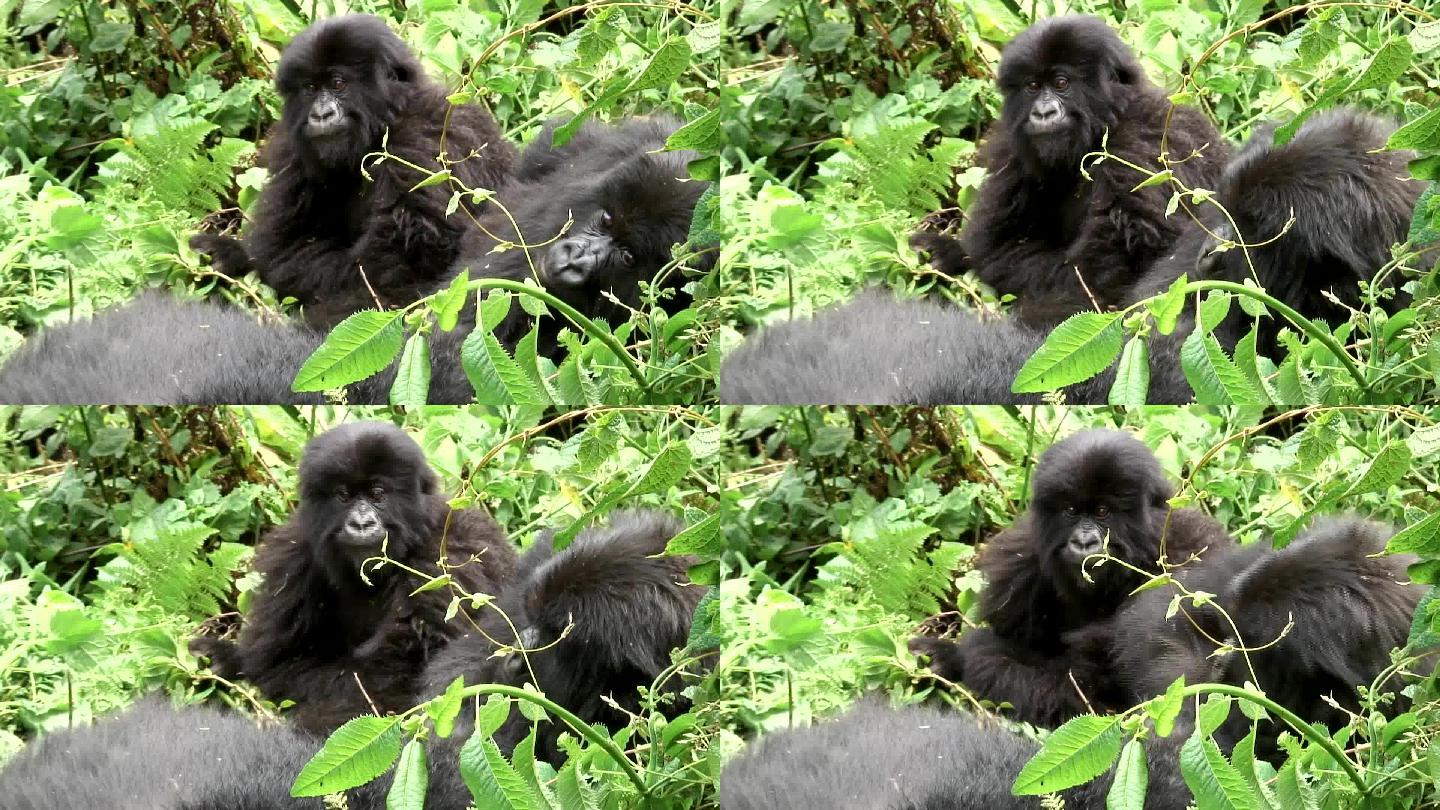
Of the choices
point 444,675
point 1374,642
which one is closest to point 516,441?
point 444,675

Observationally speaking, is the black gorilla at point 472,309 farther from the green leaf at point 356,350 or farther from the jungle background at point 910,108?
the green leaf at point 356,350

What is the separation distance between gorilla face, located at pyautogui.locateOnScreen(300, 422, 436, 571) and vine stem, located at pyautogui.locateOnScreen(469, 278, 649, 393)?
585 millimetres

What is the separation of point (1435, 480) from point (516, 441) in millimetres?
2349

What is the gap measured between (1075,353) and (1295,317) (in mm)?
678

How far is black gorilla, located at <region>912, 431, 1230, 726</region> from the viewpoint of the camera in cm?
400

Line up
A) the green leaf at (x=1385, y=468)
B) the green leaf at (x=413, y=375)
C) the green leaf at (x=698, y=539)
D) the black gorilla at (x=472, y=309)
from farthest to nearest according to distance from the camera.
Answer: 1. the black gorilla at (x=472, y=309)
2. the green leaf at (x=698, y=539)
3. the green leaf at (x=1385, y=468)
4. the green leaf at (x=413, y=375)

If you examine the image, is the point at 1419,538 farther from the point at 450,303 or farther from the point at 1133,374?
the point at 450,303

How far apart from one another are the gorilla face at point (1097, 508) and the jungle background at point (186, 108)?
0.95 metres

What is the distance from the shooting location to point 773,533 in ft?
13.0

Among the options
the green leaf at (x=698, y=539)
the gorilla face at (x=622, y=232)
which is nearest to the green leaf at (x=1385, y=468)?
the green leaf at (x=698, y=539)

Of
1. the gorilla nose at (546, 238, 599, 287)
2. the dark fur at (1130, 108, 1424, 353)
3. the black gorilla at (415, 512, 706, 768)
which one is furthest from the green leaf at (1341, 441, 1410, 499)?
the gorilla nose at (546, 238, 599, 287)

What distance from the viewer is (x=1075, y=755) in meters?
3.07

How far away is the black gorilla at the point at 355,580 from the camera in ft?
13.6

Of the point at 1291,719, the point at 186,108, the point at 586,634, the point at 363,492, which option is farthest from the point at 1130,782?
the point at 186,108
